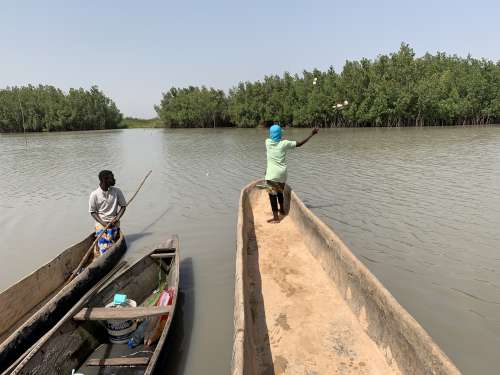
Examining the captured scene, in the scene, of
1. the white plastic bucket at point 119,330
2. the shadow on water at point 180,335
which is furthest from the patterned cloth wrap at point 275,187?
the white plastic bucket at point 119,330

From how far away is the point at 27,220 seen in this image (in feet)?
30.6

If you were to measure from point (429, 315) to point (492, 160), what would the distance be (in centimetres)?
1357

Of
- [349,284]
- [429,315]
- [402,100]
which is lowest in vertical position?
[429,315]

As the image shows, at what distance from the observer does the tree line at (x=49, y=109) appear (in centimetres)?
6056

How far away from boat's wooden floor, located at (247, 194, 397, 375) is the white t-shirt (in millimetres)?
2758

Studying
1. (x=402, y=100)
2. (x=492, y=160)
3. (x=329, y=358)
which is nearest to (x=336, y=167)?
(x=492, y=160)

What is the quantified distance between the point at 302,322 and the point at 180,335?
164 cm

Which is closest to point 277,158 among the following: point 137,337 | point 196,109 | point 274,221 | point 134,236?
point 274,221

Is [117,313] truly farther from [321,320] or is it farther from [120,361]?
[321,320]

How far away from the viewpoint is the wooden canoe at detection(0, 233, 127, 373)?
11.5 feet

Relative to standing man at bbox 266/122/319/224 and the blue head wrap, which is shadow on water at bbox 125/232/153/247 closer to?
standing man at bbox 266/122/319/224

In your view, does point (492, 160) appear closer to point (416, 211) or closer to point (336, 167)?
point (336, 167)

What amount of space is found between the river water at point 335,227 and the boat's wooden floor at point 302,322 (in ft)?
2.27

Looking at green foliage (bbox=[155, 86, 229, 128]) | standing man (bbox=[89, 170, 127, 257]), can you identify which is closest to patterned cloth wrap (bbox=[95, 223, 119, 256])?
standing man (bbox=[89, 170, 127, 257])
